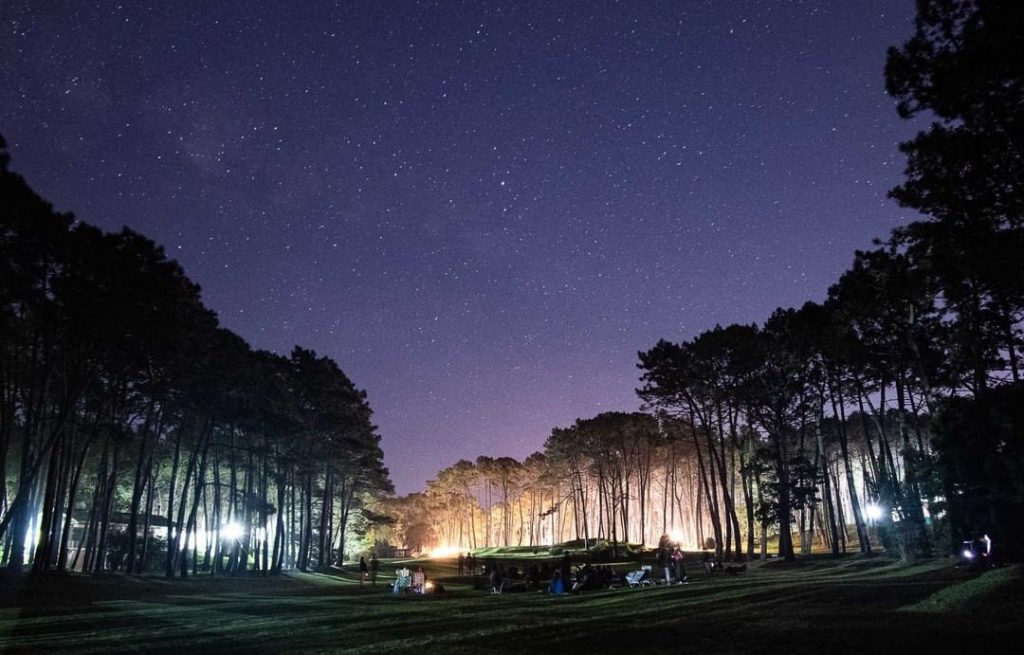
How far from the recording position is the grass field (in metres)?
10.2

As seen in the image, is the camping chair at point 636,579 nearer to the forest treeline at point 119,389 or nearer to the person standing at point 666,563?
the person standing at point 666,563

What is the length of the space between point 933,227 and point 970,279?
4.30 meters

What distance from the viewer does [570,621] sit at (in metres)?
14.8

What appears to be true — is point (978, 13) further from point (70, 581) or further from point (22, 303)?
point (70, 581)

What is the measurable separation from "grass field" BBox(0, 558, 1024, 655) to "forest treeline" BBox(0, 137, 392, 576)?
7513 mm

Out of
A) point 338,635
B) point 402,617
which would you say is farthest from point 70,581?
point 338,635

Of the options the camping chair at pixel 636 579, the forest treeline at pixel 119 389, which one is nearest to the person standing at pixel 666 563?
the camping chair at pixel 636 579

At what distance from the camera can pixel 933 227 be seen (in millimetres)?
21828

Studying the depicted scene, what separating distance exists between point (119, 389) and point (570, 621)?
27868mm

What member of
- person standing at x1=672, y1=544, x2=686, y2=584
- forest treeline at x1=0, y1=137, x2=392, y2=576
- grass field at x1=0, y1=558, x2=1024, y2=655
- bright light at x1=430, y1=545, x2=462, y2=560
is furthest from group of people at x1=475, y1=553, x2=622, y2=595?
bright light at x1=430, y1=545, x2=462, y2=560

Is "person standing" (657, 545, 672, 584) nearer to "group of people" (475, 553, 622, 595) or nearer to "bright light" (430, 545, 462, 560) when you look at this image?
"group of people" (475, 553, 622, 595)

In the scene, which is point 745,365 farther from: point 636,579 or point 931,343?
point 636,579

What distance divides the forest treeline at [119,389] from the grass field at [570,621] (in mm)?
7513

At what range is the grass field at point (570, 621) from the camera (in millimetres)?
10219
